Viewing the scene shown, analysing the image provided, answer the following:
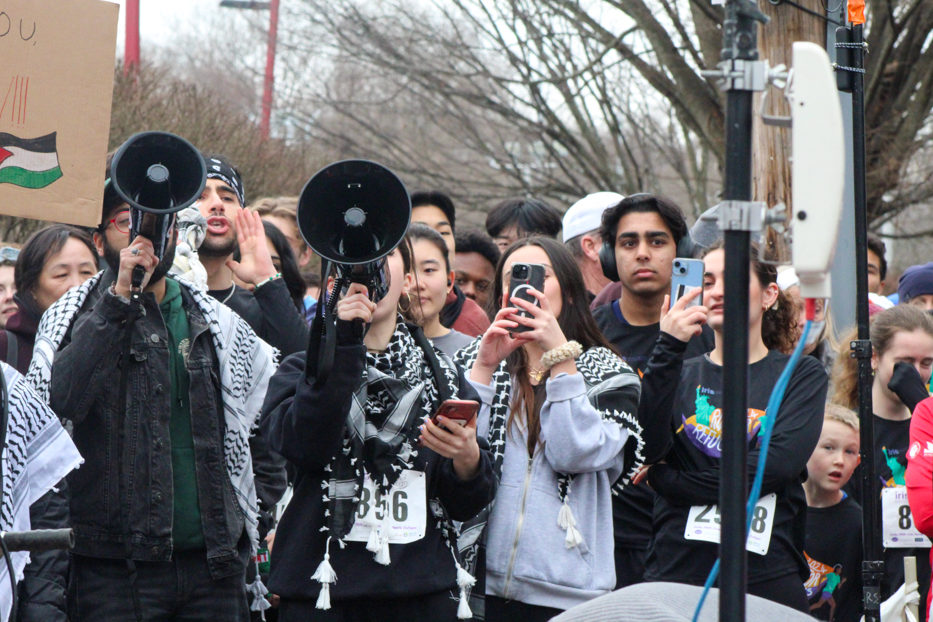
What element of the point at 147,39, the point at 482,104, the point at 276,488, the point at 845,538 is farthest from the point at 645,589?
the point at 147,39

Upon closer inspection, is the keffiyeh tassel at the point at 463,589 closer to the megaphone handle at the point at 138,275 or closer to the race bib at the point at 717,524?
the race bib at the point at 717,524

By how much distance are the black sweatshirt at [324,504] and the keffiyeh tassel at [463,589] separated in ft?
0.08

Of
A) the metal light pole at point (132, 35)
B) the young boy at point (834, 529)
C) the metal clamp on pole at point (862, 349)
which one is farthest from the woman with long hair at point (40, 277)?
the metal light pole at point (132, 35)

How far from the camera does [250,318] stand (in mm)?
3898

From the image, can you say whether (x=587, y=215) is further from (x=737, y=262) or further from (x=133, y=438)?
(x=737, y=262)

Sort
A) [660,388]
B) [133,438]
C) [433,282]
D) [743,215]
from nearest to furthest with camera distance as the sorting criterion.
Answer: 1. [743,215]
2. [133,438]
3. [660,388]
4. [433,282]

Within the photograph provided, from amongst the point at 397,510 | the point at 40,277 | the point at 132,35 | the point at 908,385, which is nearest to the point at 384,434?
the point at 397,510

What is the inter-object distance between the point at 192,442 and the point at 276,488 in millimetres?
690

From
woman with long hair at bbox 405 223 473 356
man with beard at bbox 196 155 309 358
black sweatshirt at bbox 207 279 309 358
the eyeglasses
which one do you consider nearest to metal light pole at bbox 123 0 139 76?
man with beard at bbox 196 155 309 358

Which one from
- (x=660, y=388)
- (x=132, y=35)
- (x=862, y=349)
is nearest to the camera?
(x=660, y=388)

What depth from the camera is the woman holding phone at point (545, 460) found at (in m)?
2.96

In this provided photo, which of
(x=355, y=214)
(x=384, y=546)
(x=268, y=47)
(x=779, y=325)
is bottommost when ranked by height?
(x=384, y=546)

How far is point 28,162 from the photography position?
9.20 ft

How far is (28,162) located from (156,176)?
1.29 ft
